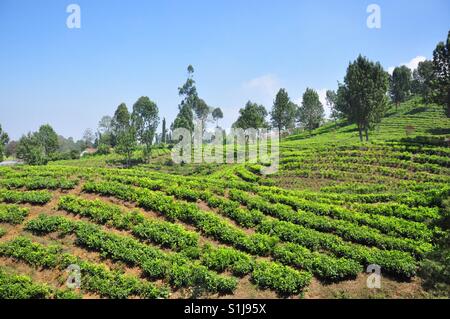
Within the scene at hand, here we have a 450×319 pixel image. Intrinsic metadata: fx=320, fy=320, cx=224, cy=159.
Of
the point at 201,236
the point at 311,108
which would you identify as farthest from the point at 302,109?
the point at 201,236

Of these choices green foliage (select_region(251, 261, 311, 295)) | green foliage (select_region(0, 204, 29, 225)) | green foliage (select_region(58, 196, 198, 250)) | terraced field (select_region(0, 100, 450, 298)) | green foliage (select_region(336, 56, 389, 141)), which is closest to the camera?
green foliage (select_region(251, 261, 311, 295))

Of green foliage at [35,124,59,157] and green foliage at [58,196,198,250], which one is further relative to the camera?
green foliage at [35,124,59,157]

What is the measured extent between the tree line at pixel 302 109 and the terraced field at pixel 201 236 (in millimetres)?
26543

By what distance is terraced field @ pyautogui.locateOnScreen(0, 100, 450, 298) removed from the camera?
14.5 metres

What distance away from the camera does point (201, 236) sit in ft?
60.5

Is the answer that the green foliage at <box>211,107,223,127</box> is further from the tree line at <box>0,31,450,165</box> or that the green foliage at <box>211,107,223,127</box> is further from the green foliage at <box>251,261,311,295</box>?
the green foliage at <box>251,261,311,295</box>

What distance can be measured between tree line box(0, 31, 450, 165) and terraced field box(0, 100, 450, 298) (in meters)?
26.5

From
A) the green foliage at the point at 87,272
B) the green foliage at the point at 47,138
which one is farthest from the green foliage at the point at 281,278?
the green foliage at the point at 47,138

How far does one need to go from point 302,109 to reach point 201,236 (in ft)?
Answer: 321

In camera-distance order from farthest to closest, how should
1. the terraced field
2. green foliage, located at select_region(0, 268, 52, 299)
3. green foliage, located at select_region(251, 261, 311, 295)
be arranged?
1. the terraced field
2. green foliage, located at select_region(251, 261, 311, 295)
3. green foliage, located at select_region(0, 268, 52, 299)

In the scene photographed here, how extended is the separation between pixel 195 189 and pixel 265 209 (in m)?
5.51

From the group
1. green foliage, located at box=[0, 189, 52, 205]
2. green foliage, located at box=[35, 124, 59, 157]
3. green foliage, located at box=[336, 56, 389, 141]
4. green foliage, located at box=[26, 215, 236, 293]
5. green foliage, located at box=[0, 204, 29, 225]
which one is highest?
green foliage, located at box=[336, 56, 389, 141]

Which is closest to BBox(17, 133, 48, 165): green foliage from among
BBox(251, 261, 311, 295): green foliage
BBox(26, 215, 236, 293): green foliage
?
BBox(26, 215, 236, 293): green foliage
